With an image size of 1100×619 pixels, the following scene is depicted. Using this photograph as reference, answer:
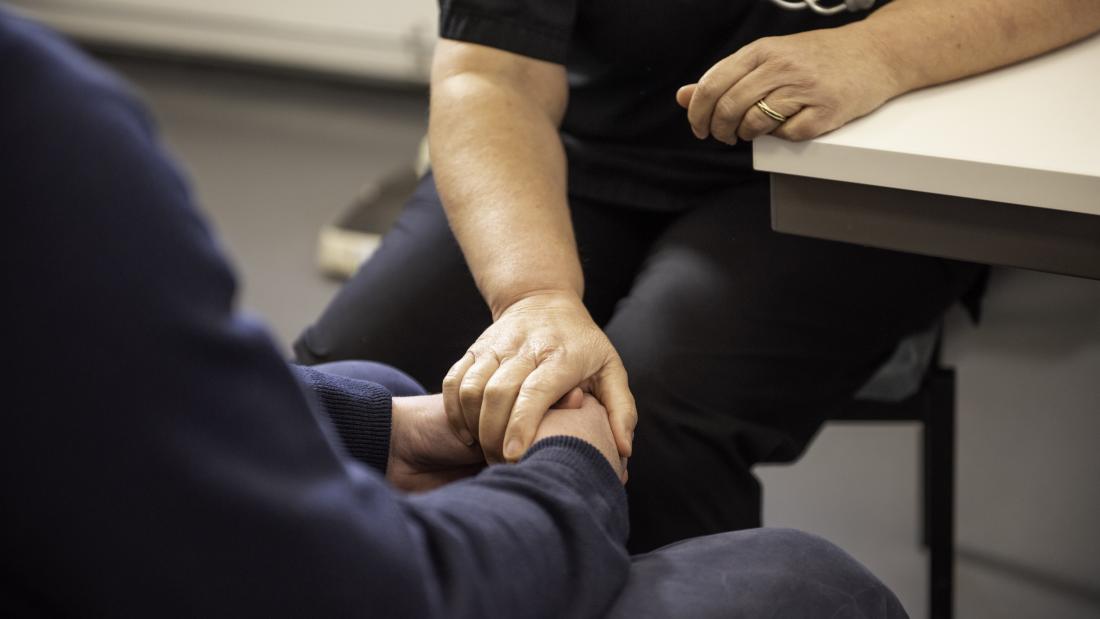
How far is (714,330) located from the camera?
3.00 ft

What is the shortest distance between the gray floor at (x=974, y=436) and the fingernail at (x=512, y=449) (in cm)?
56

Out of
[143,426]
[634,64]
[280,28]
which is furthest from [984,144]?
[280,28]

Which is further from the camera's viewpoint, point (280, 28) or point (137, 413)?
point (280, 28)

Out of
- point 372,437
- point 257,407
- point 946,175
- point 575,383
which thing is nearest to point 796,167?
point 946,175

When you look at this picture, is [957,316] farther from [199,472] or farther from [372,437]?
[199,472]

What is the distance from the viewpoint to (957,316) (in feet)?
3.54

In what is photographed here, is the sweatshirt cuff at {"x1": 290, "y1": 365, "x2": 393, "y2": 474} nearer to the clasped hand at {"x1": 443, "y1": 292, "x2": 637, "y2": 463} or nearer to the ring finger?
the clasped hand at {"x1": 443, "y1": 292, "x2": 637, "y2": 463}

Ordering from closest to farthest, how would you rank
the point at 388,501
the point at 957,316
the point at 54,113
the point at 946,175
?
the point at 54,113 → the point at 388,501 → the point at 946,175 → the point at 957,316

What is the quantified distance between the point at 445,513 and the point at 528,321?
0.32 metres

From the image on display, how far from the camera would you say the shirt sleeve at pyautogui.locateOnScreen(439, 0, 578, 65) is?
38.3 inches

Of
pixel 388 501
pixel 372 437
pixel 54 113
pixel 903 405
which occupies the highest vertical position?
pixel 54 113

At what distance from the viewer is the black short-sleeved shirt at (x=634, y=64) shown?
3.13 feet

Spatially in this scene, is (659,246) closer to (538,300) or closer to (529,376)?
(538,300)

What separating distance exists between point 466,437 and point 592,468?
0.58 feet
